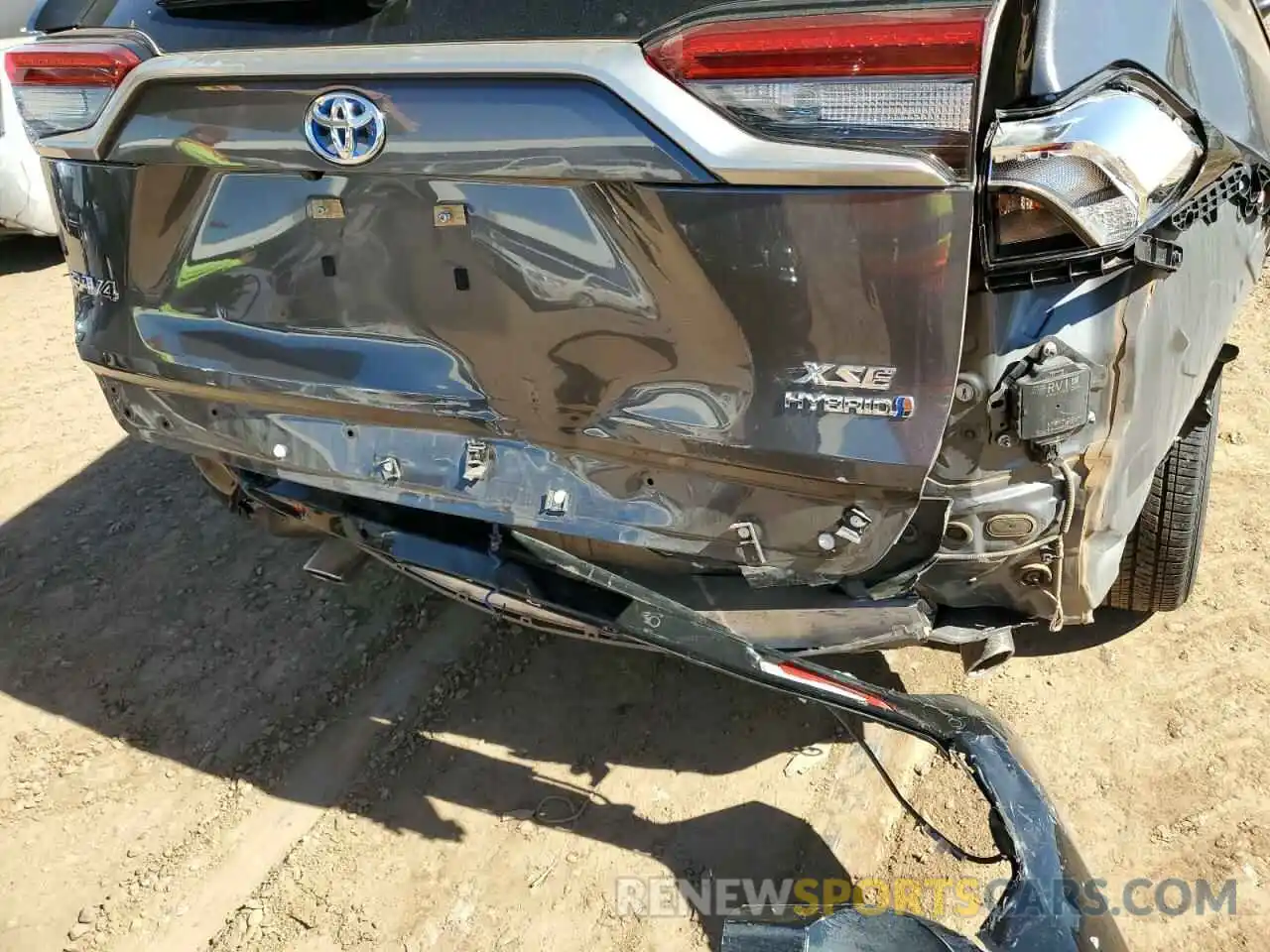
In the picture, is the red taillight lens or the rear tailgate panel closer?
the red taillight lens

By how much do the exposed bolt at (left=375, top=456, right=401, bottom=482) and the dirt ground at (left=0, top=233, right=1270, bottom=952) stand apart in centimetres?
99

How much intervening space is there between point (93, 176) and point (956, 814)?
2531 mm

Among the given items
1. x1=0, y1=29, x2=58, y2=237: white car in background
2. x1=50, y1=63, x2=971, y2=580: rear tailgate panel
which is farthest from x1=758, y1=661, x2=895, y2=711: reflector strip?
x1=0, y1=29, x2=58, y2=237: white car in background

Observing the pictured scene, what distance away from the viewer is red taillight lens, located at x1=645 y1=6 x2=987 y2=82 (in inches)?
56.1

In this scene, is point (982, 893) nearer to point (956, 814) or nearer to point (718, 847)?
point (956, 814)

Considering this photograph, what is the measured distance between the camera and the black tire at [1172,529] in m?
2.63

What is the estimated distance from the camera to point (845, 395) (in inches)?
66.7

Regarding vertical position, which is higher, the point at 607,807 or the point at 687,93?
the point at 687,93

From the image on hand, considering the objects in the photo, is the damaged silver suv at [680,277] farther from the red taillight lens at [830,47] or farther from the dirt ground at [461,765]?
the dirt ground at [461,765]

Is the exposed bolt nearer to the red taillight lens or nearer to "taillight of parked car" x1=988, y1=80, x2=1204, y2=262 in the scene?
the red taillight lens

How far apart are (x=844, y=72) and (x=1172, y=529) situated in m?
1.82

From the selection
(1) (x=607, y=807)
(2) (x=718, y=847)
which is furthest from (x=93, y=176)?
(2) (x=718, y=847)

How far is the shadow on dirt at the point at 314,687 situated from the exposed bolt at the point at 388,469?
0.98m

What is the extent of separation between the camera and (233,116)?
6.18 ft
